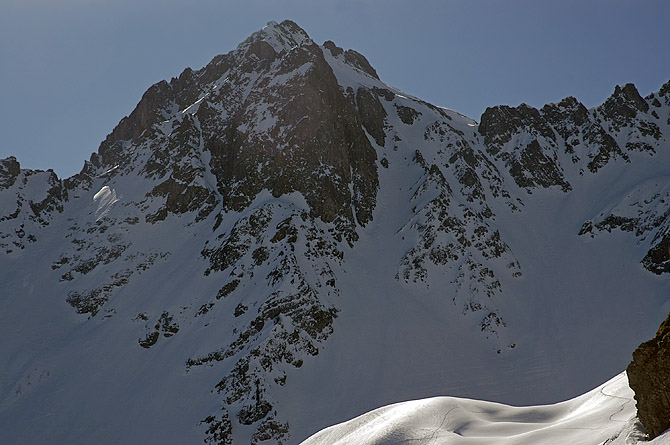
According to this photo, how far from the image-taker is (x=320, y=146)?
77062 millimetres

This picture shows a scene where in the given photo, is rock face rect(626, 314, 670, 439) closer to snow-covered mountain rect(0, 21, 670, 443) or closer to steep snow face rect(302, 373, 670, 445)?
steep snow face rect(302, 373, 670, 445)

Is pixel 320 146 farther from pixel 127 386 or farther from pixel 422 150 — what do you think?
pixel 127 386

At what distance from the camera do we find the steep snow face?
41.5 feet

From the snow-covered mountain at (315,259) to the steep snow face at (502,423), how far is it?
30.8 meters

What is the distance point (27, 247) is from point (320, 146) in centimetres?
5164

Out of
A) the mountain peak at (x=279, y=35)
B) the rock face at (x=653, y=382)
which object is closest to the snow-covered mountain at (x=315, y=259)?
the mountain peak at (x=279, y=35)

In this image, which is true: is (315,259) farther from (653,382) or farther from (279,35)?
(279,35)

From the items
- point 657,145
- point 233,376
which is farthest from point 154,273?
point 657,145

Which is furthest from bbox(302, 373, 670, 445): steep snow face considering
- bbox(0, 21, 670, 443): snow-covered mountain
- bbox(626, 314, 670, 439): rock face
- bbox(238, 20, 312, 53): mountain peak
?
bbox(238, 20, 312, 53): mountain peak

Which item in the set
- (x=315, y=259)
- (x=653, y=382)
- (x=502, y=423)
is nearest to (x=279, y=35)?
(x=315, y=259)

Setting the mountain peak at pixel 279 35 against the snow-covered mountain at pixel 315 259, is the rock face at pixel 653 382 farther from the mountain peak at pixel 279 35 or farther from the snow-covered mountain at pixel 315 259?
the mountain peak at pixel 279 35

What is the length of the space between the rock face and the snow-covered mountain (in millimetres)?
38361

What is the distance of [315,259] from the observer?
62.5 meters

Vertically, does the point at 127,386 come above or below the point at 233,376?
above
